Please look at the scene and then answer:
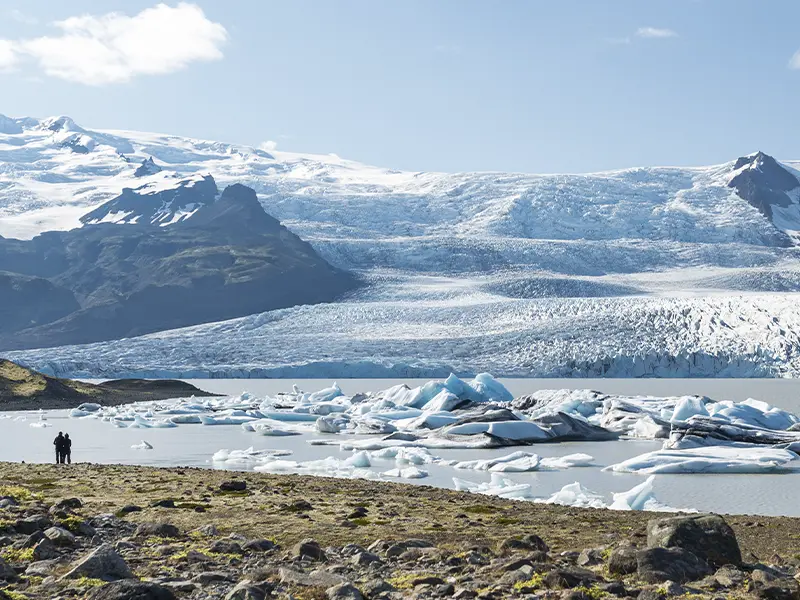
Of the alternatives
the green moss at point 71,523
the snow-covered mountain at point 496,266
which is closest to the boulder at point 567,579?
the green moss at point 71,523

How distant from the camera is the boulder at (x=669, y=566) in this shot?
6.53 metres

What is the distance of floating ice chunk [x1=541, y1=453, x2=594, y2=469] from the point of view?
19.8 m

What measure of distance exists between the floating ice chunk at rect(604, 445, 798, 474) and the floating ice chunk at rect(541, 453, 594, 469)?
895 mm

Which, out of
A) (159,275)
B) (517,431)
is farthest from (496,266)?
(517,431)

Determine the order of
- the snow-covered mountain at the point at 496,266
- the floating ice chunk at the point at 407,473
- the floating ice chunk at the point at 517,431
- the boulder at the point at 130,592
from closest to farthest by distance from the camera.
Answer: the boulder at the point at 130,592 < the floating ice chunk at the point at 407,473 < the floating ice chunk at the point at 517,431 < the snow-covered mountain at the point at 496,266

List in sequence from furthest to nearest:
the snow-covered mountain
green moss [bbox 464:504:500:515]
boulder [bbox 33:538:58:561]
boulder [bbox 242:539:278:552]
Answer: the snow-covered mountain, green moss [bbox 464:504:500:515], boulder [bbox 242:539:278:552], boulder [bbox 33:538:58:561]

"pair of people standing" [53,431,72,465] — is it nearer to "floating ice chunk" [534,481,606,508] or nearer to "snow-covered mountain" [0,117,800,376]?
"floating ice chunk" [534,481,606,508]

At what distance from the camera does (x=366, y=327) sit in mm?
75062

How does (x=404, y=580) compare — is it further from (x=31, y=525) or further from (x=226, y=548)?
(x=31, y=525)

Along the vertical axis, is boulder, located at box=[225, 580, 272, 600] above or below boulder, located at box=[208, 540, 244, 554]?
above

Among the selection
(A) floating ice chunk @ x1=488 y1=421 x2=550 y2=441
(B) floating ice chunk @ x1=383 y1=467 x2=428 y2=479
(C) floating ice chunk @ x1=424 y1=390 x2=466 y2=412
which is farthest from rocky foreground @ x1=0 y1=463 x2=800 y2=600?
(C) floating ice chunk @ x1=424 y1=390 x2=466 y2=412

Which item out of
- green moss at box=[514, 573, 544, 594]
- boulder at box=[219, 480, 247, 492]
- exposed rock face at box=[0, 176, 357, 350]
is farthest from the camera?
exposed rock face at box=[0, 176, 357, 350]

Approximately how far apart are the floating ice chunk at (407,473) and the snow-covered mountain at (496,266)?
43.9 metres

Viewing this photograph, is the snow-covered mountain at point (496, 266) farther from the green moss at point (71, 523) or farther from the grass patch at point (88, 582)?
the grass patch at point (88, 582)
